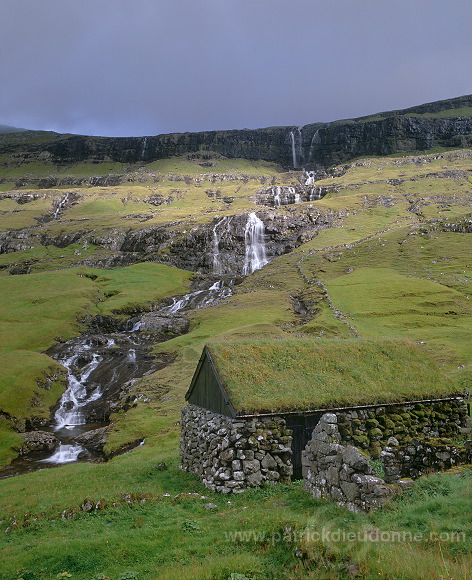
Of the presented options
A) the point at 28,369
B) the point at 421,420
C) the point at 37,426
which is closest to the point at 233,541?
the point at 421,420

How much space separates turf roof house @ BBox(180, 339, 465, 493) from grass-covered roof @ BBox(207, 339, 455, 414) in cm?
5

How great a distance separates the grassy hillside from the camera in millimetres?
9844

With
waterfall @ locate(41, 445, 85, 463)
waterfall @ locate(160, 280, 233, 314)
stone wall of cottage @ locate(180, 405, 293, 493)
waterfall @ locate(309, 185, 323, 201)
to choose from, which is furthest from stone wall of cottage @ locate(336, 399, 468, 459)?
waterfall @ locate(309, 185, 323, 201)

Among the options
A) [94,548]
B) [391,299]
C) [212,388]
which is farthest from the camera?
[391,299]

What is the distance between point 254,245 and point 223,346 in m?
115

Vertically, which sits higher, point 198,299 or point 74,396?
point 198,299

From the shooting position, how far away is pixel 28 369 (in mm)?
53031

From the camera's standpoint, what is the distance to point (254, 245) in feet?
442

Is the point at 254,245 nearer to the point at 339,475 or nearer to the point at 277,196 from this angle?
the point at 277,196

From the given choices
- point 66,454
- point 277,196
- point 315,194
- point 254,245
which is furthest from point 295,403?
point 315,194

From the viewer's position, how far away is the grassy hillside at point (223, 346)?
9.84 metres

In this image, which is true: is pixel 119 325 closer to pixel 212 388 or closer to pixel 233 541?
pixel 212 388

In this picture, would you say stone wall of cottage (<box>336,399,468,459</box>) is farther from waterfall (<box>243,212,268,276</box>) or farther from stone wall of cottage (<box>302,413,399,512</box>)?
waterfall (<box>243,212,268,276</box>)

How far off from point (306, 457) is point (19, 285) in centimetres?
10588
